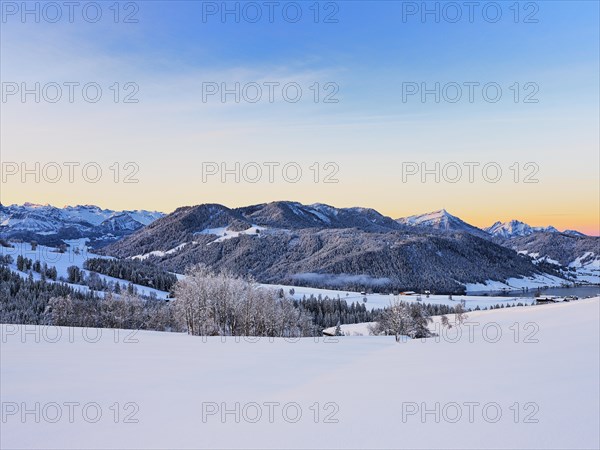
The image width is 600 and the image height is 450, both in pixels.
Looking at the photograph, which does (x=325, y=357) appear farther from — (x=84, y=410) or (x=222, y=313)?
(x=222, y=313)

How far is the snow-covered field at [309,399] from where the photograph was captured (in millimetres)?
5945

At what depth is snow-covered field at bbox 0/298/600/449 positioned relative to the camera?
234 inches

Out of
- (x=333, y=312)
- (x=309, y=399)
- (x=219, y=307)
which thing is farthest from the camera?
(x=333, y=312)

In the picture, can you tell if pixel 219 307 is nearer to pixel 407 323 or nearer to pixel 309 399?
pixel 407 323

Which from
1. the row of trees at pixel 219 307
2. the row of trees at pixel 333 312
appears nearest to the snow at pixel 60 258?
the row of trees at pixel 333 312

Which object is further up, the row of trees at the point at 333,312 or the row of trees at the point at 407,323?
the row of trees at the point at 407,323

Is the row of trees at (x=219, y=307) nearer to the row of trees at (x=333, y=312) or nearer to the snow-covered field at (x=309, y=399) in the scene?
the snow-covered field at (x=309, y=399)

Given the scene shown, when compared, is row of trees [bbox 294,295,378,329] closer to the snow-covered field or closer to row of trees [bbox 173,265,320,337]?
row of trees [bbox 173,265,320,337]

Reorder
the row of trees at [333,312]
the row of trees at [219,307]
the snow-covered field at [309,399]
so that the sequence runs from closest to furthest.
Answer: the snow-covered field at [309,399], the row of trees at [219,307], the row of trees at [333,312]

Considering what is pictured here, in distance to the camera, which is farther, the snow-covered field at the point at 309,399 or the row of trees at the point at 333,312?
the row of trees at the point at 333,312

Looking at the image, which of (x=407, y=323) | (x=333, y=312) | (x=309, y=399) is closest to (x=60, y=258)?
(x=333, y=312)

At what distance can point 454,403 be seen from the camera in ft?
23.5

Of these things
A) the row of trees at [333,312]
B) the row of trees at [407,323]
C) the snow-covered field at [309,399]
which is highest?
the snow-covered field at [309,399]

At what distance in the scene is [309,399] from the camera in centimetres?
785
